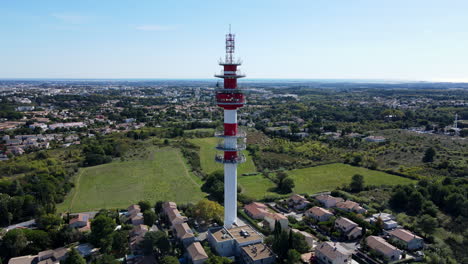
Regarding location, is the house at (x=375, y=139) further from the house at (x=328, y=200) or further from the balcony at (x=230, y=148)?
the balcony at (x=230, y=148)

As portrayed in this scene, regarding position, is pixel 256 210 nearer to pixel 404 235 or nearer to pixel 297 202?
pixel 297 202

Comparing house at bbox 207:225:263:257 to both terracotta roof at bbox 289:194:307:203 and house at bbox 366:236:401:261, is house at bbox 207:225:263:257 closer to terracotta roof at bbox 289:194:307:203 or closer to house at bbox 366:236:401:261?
house at bbox 366:236:401:261

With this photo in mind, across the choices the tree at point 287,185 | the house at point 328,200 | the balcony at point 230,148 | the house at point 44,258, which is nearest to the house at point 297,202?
the house at point 328,200

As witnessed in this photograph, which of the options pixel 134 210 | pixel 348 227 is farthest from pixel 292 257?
pixel 134 210

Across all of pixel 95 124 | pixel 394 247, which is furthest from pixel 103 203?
pixel 95 124

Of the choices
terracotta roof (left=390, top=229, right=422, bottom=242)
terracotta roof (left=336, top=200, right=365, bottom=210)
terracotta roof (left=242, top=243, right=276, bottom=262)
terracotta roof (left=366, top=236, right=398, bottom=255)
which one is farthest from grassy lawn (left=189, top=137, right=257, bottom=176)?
terracotta roof (left=390, top=229, right=422, bottom=242)

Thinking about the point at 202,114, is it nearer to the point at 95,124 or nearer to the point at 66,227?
the point at 95,124
